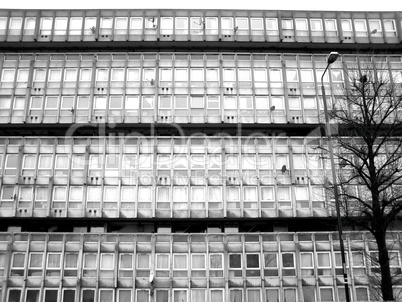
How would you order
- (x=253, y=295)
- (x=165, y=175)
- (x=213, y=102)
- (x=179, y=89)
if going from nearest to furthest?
1. (x=253, y=295)
2. (x=165, y=175)
3. (x=213, y=102)
4. (x=179, y=89)

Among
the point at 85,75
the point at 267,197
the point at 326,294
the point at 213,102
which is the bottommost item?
the point at 326,294

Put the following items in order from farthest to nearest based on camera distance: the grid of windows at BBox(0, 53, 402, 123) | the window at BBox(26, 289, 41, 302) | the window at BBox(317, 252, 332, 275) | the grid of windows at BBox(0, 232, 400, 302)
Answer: the grid of windows at BBox(0, 53, 402, 123), the window at BBox(317, 252, 332, 275), the grid of windows at BBox(0, 232, 400, 302), the window at BBox(26, 289, 41, 302)

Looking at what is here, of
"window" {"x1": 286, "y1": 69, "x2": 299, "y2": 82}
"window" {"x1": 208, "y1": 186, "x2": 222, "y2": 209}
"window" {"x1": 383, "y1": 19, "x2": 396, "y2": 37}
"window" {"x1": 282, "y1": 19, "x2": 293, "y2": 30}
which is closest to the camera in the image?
"window" {"x1": 208, "y1": 186, "x2": 222, "y2": 209}

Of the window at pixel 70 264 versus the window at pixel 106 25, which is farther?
the window at pixel 106 25

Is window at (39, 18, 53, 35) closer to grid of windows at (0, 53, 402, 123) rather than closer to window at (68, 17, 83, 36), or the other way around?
window at (68, 17, 83, 36)

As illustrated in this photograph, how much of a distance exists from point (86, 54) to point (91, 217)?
1298 cm

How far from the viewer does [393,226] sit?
34.6m

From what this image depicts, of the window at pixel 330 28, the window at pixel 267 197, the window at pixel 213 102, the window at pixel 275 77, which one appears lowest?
the window at pixel 267 197

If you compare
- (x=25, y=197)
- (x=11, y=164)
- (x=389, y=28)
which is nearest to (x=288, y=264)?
(x=25, y=197)

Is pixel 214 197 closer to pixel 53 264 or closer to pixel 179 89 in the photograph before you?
pixel 179 89

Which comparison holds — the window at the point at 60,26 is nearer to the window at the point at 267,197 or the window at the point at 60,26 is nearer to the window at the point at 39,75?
the window at the point at 39,75

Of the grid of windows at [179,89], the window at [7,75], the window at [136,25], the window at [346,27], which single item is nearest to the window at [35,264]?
the grid of windows at [179,89]

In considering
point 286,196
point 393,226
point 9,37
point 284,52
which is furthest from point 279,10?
point 9,37

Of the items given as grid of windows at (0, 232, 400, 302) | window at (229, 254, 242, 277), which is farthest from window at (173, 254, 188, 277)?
window at (229, 254, 242, 277)
